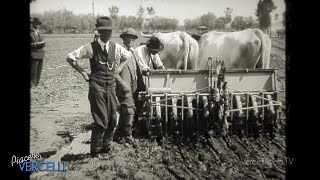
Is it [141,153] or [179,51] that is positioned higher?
[179,51]

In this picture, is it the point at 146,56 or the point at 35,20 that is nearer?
the point at 35,20

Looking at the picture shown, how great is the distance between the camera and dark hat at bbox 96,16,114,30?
11.8 ft

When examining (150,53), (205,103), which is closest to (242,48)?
(150,53)

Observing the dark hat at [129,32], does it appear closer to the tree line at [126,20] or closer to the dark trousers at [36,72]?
the tree line at [126,20]

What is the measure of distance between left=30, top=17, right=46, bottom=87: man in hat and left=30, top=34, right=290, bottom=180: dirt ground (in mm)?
171

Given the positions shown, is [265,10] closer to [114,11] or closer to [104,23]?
[114,11]

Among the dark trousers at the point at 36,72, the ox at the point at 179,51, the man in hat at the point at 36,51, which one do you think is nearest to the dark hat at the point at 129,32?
the man in hat at the point at 36,51

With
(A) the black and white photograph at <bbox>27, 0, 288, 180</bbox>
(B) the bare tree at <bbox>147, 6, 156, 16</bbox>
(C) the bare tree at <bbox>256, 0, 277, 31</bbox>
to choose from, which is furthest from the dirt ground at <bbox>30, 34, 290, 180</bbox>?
(B) the bare tree at <bbox>147, 6, 156, 16</bbox>

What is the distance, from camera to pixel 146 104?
4316 mm

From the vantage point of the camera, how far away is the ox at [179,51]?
6.33 meters

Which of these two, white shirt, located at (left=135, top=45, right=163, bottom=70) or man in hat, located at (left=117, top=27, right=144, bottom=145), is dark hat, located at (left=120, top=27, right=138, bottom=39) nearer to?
man in hat, located at (left=117, top=27, right=144, bottom=145)

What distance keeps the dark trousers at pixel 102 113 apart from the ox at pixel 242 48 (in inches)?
104

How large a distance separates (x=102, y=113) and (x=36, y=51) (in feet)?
3.56
